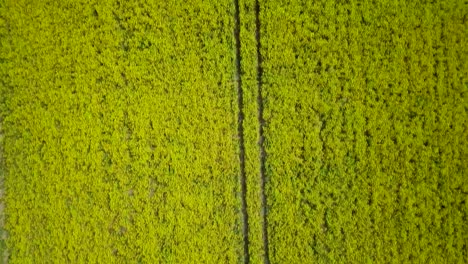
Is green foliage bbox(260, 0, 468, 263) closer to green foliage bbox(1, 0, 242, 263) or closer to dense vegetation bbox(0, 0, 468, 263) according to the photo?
dense vegetation bbox(0, 0, 468, 263)

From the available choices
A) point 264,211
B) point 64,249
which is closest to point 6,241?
point 64,249

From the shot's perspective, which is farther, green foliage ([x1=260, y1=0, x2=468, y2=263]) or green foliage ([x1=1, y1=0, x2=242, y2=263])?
green foliage ([x1=1, y1=0, x2=242, y2=263])

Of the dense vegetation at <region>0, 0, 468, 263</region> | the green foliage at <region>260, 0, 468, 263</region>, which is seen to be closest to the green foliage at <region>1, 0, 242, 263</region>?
the dense vegetation at <region>0, 0, 468, 263</region>

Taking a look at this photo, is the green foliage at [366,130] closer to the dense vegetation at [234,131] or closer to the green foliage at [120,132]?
the dense vegetation at [234,131]

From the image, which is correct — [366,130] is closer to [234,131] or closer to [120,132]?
[234,131]

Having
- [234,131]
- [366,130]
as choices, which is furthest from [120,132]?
[366,130]

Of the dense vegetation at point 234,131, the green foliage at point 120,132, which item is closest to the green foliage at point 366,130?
the dense vegetation at point 234,131
